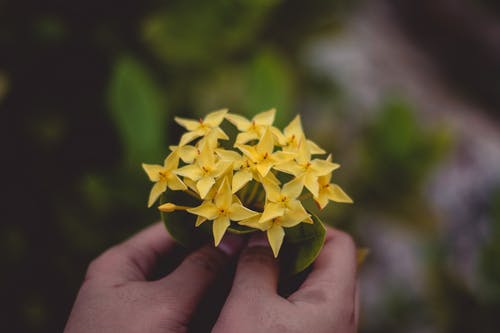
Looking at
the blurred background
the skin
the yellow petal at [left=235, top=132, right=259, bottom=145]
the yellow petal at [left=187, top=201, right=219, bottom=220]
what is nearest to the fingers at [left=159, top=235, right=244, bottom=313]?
the skin

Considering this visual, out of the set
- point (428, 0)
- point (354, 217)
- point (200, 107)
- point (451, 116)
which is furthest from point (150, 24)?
point (428, 0)

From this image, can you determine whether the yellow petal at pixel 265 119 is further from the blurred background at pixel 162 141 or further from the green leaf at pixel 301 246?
the blurred background at pixel 162 141

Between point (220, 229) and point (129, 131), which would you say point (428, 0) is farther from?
point (220, 229)

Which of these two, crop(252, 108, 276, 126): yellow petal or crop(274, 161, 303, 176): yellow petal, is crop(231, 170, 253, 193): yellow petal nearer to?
crop(274, 161, 303, 176): yellow petal

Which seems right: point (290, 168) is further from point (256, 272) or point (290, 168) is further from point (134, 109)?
point (134, 109)

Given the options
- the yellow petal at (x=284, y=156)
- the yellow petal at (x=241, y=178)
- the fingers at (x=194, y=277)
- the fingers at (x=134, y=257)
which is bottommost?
the fingers at (x=134, y=257)

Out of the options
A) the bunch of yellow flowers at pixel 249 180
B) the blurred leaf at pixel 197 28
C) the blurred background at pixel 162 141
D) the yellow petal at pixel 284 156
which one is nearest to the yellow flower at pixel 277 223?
the bunch of yellow flowers at pixel 249 180

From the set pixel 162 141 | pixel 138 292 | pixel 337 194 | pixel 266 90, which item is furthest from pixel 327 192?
pixel 162 141
